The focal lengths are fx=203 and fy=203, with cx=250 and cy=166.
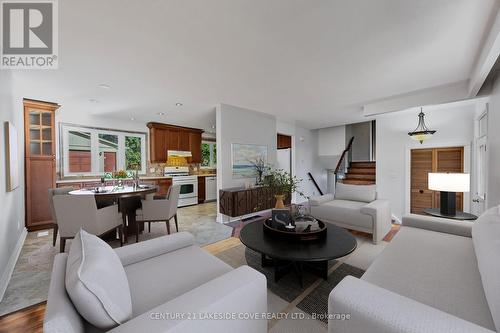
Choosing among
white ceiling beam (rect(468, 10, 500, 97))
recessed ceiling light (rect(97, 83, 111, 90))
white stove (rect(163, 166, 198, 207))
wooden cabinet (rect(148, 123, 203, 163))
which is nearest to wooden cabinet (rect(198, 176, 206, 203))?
white stove (rect(163, 166, 198, 207))

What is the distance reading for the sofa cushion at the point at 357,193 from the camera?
372 cm

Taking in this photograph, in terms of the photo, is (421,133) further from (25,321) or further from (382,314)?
(25,321)

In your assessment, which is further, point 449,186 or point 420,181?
point 420,181

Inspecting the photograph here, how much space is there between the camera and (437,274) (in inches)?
54.5

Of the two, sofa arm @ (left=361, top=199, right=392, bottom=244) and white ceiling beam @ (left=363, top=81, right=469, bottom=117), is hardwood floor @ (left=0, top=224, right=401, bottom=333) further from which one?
white ceiling beam @ (left=363, top=81, right=469, bottom=117)

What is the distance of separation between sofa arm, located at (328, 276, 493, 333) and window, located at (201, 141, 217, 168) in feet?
21.5

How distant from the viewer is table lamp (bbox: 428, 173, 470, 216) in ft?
8.16

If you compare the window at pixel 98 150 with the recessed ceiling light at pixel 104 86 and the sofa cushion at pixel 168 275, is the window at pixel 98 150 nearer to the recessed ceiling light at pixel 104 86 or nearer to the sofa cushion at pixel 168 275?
the recessed ceiling light at pixel 104 86

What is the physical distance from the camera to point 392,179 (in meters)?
4.86

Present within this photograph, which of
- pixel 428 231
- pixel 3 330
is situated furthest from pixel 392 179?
pixel 3 330

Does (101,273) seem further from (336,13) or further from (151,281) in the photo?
(336,13)

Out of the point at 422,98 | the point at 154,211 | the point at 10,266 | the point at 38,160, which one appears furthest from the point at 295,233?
the point at 38,160

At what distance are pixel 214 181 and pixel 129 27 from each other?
5.22 m

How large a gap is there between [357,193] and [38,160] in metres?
5.93
